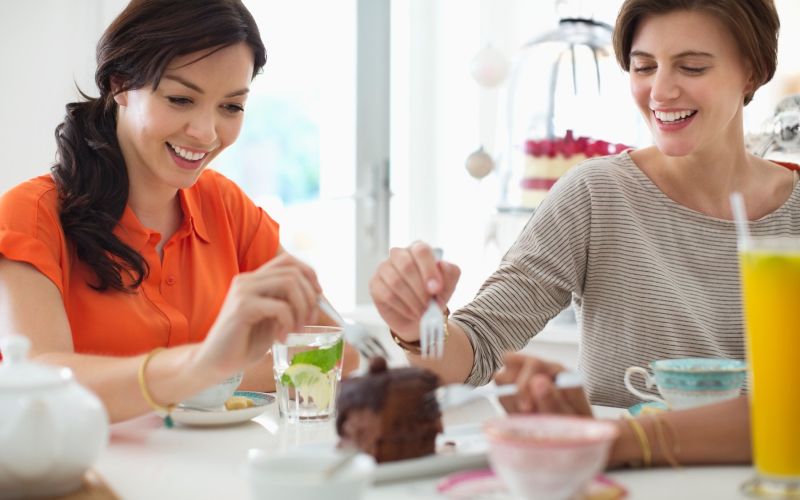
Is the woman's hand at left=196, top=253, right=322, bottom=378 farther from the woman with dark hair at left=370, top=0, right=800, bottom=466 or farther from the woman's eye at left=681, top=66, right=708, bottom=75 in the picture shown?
the woman's eye at left=681, top=66, right=708, bottom=75

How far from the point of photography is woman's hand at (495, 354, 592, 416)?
1065 millimetres

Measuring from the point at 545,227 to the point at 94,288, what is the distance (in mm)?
777

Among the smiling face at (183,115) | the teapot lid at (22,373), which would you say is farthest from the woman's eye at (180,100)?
the teapot lid at (22,373)

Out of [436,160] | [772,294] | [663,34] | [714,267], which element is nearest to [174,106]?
[663,34]

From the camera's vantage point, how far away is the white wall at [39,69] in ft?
9.43

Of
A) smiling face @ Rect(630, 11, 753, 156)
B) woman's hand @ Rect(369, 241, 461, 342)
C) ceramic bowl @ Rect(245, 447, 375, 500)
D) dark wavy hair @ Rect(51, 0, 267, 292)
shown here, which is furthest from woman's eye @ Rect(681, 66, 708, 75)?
ceramic bowl @ Rect(245, 447, 375, 500)

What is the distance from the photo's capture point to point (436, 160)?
3.68 metres

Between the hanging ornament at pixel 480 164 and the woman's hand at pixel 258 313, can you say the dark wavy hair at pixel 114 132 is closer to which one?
the woman's hand at pixel 258 313

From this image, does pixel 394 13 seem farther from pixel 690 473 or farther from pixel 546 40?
pixel 690 473

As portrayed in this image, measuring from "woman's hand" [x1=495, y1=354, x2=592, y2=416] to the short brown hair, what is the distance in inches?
34.9

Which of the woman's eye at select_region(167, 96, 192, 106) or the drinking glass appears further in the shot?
the woman's eye at select_region(167, 96, 192, 106)

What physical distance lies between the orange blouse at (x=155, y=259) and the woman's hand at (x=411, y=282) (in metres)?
0.45

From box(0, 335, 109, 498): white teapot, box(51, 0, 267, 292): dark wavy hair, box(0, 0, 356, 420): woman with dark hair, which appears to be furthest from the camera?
box(51, 0, 267, 292): dark wavy hair

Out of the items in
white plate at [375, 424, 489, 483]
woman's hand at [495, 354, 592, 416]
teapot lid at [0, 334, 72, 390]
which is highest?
teapot lid at [0, 334, 72, 390]
